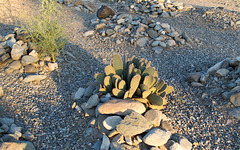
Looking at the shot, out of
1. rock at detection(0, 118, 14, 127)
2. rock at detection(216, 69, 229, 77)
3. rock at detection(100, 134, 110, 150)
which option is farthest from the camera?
rock at detection(216, 69, 229, 77)

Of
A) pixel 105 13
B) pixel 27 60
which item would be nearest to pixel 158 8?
pixel 105 13

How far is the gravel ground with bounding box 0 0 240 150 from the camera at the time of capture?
274 cm

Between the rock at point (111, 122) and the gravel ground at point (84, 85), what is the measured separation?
0.87 feet

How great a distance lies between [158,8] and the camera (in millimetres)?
8578

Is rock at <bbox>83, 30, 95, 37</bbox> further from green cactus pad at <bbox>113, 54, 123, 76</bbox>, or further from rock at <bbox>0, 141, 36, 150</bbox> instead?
rock at <bbox>0, 141, 36, 150</bbox>

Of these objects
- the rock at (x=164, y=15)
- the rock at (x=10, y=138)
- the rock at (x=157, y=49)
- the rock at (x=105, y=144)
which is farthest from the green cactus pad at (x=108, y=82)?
the rock at (x=164, y=15)

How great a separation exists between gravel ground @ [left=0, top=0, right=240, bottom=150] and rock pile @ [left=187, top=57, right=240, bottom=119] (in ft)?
0.51

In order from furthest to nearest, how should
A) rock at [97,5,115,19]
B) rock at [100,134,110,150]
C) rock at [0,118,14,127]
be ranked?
rock at [97,5,115,19]
rock at [0,118,14,127]
rock at [100,134,110,150]

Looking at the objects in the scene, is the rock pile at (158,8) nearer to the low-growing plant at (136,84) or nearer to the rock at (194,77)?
the rock at (194,77)

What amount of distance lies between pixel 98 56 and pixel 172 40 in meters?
2.37

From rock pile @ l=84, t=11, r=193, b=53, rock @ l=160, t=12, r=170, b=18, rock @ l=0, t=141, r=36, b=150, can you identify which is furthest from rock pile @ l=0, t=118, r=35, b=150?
rock @ l=160, t=12, r=170, b=18

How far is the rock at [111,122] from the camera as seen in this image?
2605mm

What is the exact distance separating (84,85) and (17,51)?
1587 mm

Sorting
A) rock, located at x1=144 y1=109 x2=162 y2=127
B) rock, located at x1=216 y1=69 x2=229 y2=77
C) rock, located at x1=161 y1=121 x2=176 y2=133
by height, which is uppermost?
rock, located at x1=216 y1=69 x2=229 y2=77
